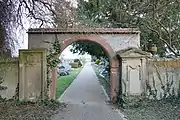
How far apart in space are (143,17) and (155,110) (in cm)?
385

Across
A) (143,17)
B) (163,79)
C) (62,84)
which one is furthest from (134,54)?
(62,84)

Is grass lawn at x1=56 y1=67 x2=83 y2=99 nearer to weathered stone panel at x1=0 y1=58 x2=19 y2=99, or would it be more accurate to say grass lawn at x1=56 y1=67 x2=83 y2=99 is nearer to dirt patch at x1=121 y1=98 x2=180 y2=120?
weathered stone panel at x1=0 y1=58 x2=19 y2=99

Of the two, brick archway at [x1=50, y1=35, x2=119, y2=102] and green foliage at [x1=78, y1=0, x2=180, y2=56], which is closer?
green foliage at [x1=78, y1=0, x2=180, y2=56]

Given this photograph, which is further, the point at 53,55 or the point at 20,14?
the point at 53,55

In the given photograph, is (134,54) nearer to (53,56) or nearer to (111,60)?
(111,60)

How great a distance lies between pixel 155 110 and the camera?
1148cm

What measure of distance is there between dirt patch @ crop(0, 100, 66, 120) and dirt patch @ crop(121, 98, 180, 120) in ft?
9.24

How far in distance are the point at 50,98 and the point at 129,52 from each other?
4.08 m

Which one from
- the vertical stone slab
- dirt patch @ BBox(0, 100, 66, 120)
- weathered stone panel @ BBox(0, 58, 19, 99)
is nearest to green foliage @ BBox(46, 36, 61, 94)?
the vertical stone slab

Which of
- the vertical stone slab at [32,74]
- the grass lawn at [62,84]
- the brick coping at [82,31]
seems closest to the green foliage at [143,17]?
the brick coping at [82,31]

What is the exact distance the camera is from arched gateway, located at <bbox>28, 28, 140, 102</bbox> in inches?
551

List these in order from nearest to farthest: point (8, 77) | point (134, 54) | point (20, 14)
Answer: point (20, 14) < point (8, 77) < point (134, 54)

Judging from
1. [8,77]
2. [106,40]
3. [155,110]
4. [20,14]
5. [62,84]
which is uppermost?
[20,14]

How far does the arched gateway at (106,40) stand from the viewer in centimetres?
1401
